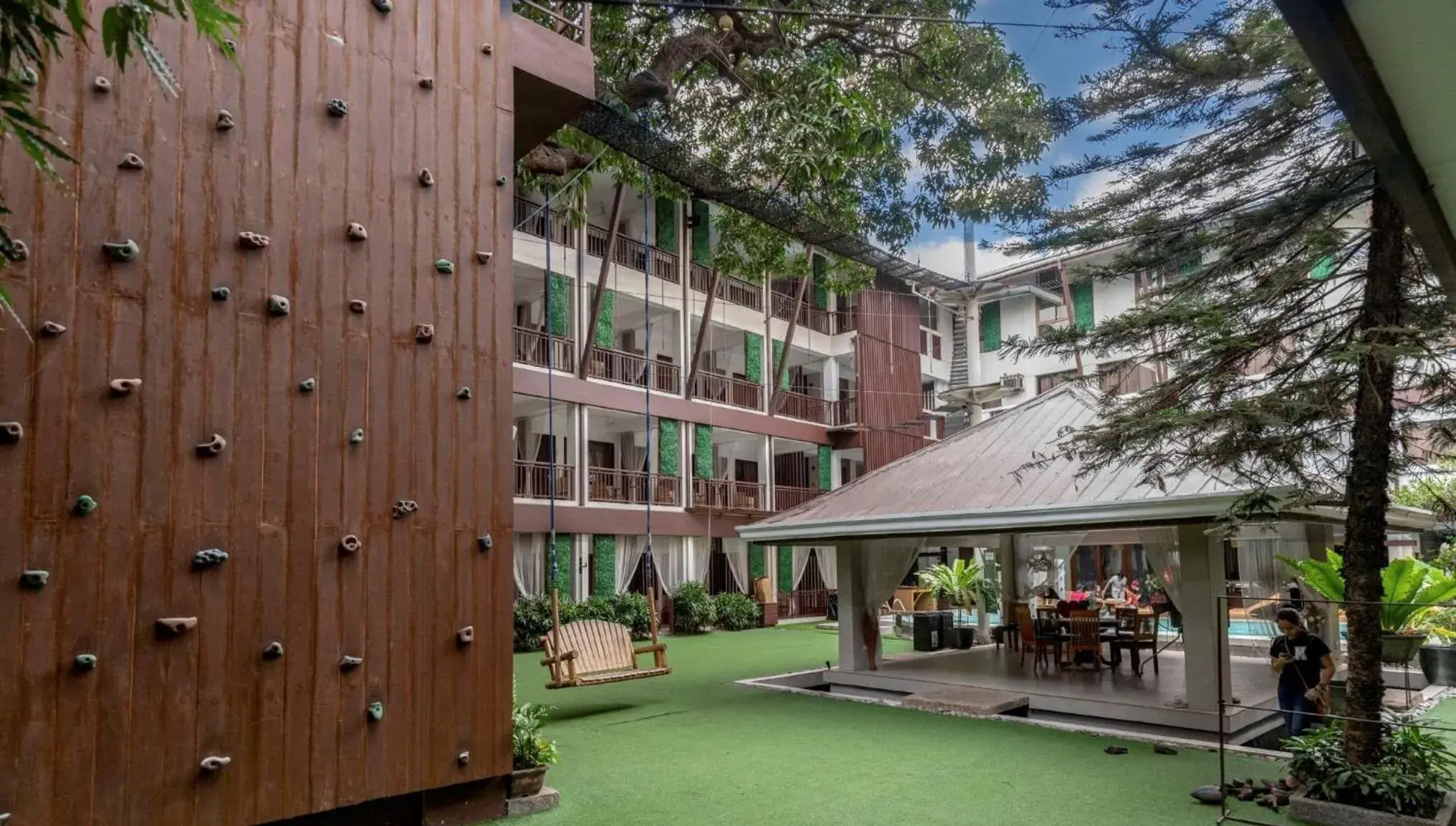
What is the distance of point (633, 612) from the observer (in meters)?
19.3

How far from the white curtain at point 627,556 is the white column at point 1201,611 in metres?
12.5

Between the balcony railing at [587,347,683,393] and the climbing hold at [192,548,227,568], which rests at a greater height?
the balcony railing at [587,347,683,393]

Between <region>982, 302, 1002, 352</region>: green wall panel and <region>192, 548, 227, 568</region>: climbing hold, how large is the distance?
28.6 metres

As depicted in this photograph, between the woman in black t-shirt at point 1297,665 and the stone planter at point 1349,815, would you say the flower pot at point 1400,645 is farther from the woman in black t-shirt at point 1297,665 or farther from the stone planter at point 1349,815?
the stone planter at point 1349,815

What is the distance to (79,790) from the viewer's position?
13.6 feet

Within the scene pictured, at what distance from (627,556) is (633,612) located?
1614 mm

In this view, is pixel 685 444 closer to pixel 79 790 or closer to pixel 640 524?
pixel 640 524

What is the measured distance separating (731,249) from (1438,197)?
33.6 ft

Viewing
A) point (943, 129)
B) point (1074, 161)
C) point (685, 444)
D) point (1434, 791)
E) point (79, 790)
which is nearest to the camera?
point (79, 790)

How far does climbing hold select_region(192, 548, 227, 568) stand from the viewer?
15.1 ft

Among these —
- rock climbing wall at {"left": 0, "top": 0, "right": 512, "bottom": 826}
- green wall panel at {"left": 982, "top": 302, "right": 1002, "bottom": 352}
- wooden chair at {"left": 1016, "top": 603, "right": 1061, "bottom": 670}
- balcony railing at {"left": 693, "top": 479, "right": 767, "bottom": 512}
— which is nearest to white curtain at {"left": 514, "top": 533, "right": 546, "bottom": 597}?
balcony railing at {"left": 693, "top": 479, "right": 767, "bottom": 512}

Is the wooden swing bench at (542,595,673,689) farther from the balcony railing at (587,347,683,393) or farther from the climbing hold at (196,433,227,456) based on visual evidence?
the balcony railing at (587,347,683,393)

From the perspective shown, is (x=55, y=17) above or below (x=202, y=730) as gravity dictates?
above

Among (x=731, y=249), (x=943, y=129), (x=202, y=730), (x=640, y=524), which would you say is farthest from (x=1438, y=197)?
(x=640, y=524)
